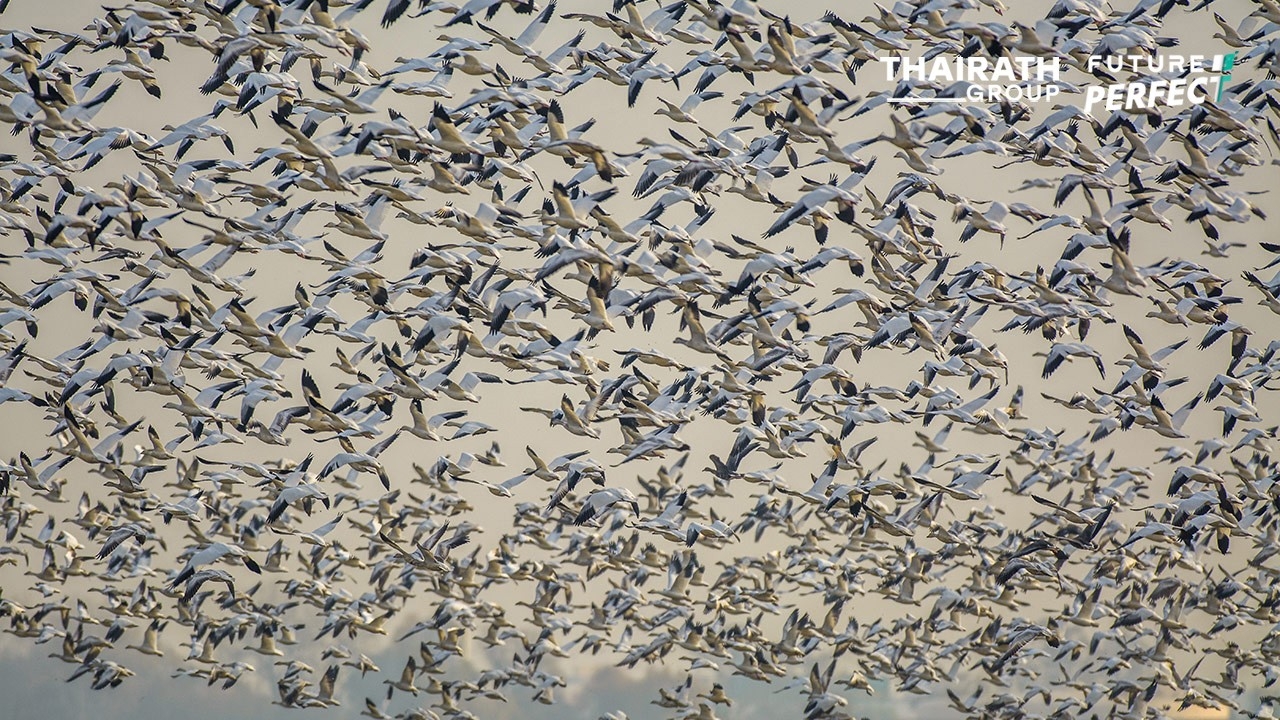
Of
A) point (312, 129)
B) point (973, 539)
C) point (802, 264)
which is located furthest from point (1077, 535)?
point (312, 129)

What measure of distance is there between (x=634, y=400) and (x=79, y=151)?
10.3 m

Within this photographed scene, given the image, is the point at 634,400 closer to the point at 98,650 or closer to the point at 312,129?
the point at 312,129

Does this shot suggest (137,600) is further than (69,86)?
Yes

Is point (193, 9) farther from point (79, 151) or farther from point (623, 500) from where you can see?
point (623, 500)

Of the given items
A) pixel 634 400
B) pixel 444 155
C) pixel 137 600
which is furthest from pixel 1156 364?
pixel 137 600

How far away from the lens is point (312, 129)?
2639cm

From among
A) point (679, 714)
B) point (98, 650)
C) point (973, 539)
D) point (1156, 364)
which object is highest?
point (1156, 364)

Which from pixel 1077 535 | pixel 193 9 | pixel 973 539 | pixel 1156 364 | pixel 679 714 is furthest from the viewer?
pixel 679 714

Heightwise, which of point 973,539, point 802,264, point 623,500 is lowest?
point 973,539

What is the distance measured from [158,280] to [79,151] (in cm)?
258

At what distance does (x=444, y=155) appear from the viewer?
2625 cm

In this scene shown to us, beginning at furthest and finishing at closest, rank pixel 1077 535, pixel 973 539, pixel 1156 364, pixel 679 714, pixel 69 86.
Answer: pixel 679 714, pixel 973 539, pixel 1077 535, pixel 1156 364, pixel 69 86

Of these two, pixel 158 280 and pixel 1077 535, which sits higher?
pixel 158 280

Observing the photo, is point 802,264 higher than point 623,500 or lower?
higher
